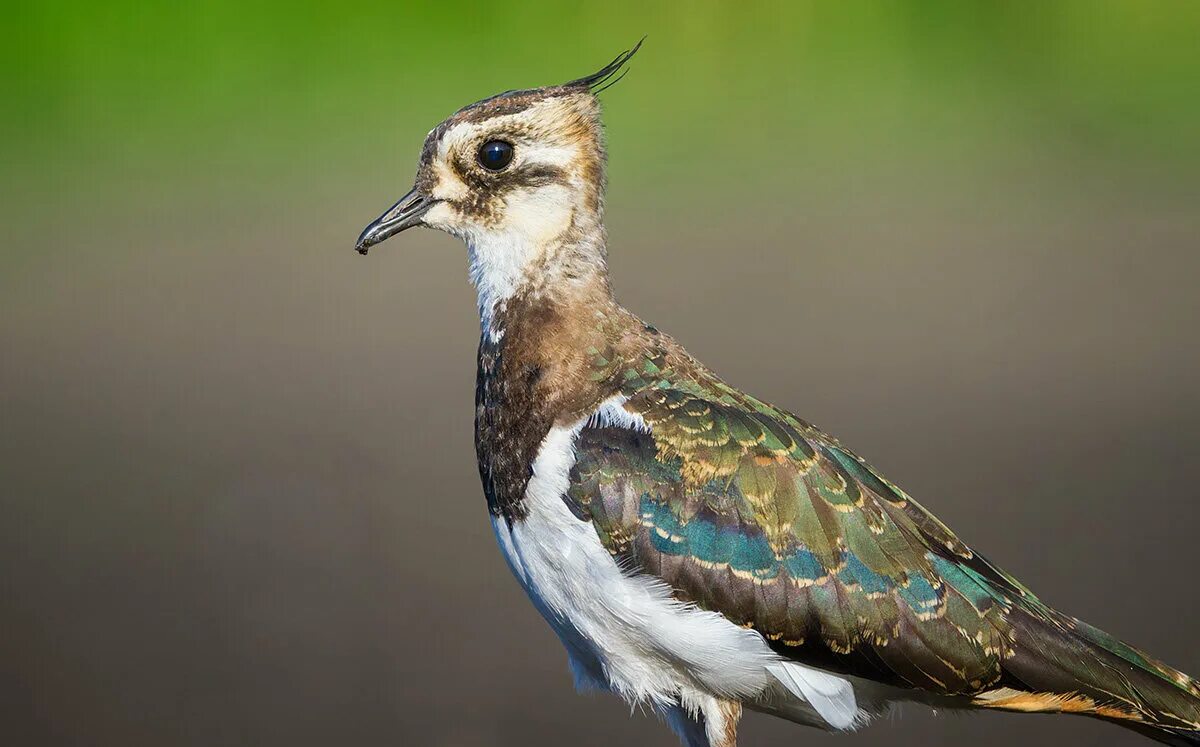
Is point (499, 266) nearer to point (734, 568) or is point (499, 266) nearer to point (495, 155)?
point (495, 155)

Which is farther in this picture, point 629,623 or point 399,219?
point 399,219

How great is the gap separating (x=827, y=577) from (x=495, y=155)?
1.83 meters

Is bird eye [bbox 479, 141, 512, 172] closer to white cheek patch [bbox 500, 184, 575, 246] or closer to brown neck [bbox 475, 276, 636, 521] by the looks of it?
white cheek patch [bbox 500, 184, 575, 246]

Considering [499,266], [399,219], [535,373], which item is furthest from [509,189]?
[535,373]

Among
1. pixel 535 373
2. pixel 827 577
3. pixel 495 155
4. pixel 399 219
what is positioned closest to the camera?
pixel 827 577

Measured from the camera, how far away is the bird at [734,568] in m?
4.87

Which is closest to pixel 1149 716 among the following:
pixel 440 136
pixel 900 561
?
pixel 900 561

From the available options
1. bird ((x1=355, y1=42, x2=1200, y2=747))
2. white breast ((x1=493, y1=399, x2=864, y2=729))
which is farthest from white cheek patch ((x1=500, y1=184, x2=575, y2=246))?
white breast ((x1=493, y1=399, x2=864, y2=729))

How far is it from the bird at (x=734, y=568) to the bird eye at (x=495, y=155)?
0.08m

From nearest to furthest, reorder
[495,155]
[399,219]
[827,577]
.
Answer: [827,577], [495,155], [399,219]

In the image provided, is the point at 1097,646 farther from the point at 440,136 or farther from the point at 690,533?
the point at 440,136

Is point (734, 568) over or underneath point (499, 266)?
underneath

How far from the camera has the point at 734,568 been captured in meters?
4.90

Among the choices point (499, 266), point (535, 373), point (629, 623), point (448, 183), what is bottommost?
point (629, 623)
